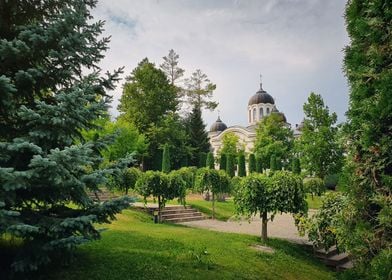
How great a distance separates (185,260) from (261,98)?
57.8 m

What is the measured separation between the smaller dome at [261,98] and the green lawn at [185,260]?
52560 millimetres

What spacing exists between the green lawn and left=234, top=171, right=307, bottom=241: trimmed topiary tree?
106 cm

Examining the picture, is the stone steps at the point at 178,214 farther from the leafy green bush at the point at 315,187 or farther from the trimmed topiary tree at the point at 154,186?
the leafy green bush at the point at 315,187

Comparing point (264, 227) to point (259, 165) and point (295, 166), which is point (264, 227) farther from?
point (259, 165)

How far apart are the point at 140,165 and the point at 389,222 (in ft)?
119

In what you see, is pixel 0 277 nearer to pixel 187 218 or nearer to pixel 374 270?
pixel 374 270

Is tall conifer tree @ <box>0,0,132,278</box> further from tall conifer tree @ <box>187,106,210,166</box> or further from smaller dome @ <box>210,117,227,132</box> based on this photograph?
smaller dome @ <box>210,117,227,132</box>

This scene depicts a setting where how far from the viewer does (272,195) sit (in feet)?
36.8

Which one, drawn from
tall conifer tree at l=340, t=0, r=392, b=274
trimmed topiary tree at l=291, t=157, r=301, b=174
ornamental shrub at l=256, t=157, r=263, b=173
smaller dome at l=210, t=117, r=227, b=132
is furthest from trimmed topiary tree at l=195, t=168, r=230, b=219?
smaller dome at l=210, t=117, r=227, b=132

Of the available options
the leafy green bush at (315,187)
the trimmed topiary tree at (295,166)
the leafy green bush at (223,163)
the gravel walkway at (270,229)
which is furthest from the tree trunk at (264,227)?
the trimmed topiary tree at (295,166)

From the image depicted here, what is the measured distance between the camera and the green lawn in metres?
5.50

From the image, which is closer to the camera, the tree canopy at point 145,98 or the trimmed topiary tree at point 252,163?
the tree canopy at point 145,98

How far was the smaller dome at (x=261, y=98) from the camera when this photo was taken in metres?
62.4

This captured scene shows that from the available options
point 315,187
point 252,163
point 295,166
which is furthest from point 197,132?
point 315,187
